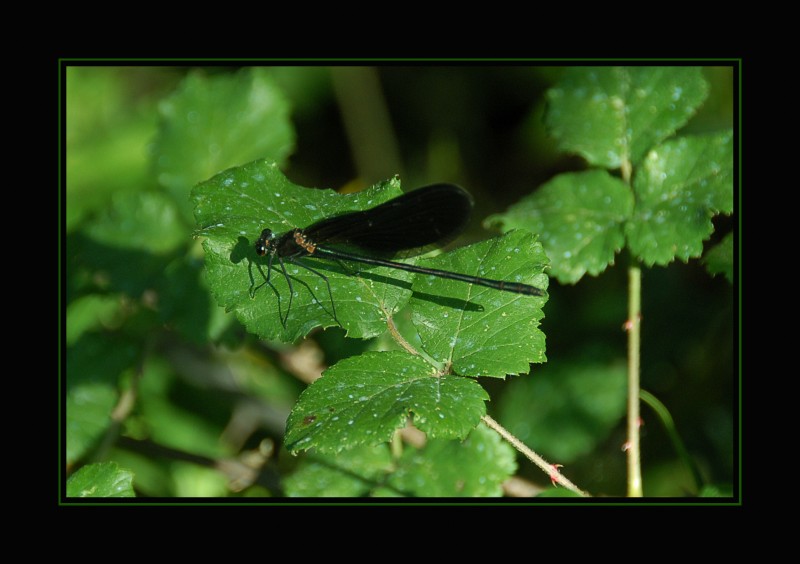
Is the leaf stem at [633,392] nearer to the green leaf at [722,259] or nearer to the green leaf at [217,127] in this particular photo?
the green leaf at [722,259]

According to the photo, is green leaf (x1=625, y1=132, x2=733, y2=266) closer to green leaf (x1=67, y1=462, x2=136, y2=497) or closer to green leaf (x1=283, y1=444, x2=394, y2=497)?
green leaf (x1=283, y1=444, x2=394, y2=497)

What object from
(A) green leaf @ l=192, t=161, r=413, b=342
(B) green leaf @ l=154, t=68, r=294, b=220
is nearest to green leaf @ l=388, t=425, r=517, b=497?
(A) green leaf @ l=192, t=161, r=413, b=342

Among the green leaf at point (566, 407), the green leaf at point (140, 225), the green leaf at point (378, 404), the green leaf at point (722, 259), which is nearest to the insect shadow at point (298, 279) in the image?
the green leaf at point (378, 404)

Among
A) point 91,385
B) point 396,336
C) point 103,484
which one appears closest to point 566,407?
point 396,336

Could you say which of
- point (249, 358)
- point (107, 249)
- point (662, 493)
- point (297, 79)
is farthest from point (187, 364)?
point (662, 493)

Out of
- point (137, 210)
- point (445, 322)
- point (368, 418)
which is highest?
point (137, 210)

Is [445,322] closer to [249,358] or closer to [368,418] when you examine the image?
[368,418]

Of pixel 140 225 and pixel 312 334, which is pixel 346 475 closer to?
pixel 312 334
